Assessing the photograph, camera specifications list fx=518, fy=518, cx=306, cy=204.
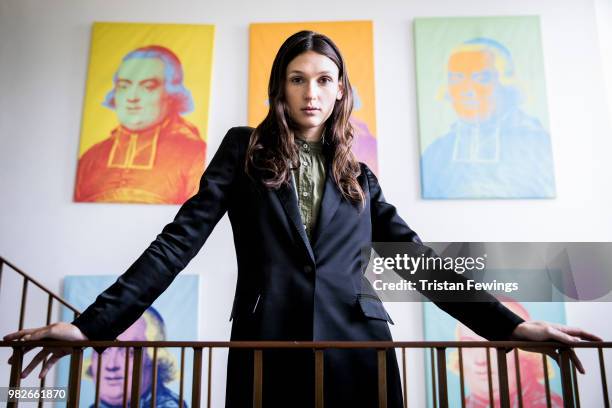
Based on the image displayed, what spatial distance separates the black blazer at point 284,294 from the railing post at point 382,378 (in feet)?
0.28

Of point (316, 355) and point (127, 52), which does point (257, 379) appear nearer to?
point (316, 355)

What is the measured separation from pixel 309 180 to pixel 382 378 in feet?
1.73

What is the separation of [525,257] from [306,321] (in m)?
2.48

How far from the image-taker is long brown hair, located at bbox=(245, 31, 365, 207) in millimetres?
1327

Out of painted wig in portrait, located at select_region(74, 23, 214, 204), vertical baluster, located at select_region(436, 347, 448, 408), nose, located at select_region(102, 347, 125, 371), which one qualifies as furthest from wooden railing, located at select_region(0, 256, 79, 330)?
Result: vertical baluster, located at select_region(436, 347, 448, 408)

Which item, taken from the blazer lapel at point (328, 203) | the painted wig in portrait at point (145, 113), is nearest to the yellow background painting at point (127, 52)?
the painted wig in portrait at point (145, 113)

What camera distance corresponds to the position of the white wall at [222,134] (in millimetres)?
3309

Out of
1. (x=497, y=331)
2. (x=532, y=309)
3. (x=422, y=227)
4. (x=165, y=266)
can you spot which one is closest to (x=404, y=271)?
(x=497, y=331)

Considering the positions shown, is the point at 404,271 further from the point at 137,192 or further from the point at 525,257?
the point at 137,192

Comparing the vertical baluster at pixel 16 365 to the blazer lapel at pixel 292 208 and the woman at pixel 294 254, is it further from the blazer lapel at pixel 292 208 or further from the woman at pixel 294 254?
the blazer lapel at pixel 292 208

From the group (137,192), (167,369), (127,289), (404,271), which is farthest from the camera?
(137,192)

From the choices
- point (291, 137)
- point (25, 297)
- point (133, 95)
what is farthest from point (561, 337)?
point (133, 95)

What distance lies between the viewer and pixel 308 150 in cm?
142

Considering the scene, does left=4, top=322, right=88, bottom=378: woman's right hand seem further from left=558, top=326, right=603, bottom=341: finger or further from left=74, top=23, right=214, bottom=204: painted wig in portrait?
left=74, top=23, right=214, bottom=204: painted wig in portrait
